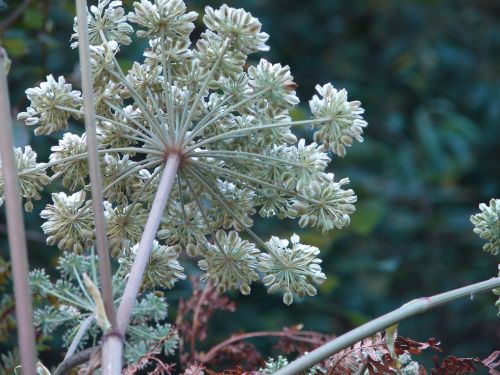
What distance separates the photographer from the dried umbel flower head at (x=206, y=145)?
0.61 metres

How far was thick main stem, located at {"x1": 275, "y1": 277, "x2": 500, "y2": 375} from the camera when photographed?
0.51 meters

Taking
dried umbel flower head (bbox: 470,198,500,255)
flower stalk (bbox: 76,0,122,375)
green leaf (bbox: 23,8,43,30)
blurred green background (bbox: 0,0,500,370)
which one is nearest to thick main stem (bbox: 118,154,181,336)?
flower stalk (bbox: 76,0,122,375)

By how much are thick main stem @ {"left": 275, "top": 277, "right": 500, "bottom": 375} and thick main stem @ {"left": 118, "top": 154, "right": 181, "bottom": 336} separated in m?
0.10

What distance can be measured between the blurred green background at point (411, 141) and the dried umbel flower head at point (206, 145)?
1410mm

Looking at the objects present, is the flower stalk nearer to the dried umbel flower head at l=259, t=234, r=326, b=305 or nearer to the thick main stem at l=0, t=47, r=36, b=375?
the thick main stem at l=0, t=47, r=36, b=375

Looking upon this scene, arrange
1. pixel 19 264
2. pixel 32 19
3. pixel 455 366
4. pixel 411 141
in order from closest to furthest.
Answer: pixel 19 264 → pixel 455 366 → pixel 32 19 → pixel 411 141

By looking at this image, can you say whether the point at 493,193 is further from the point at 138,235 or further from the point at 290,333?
the point at 138,235

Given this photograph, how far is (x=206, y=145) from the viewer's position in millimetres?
630

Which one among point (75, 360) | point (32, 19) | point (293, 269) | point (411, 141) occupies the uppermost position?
point (411, 141)

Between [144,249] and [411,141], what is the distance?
9.58ft

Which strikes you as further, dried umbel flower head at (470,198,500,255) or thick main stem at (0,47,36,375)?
dried umbel flower head at (470,198,500,255)

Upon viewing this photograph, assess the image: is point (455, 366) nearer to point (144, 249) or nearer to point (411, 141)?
point (144, 249)

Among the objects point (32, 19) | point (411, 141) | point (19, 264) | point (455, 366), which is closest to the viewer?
point (19, 264)

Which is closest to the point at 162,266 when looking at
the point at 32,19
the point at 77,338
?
the point at 77,338
